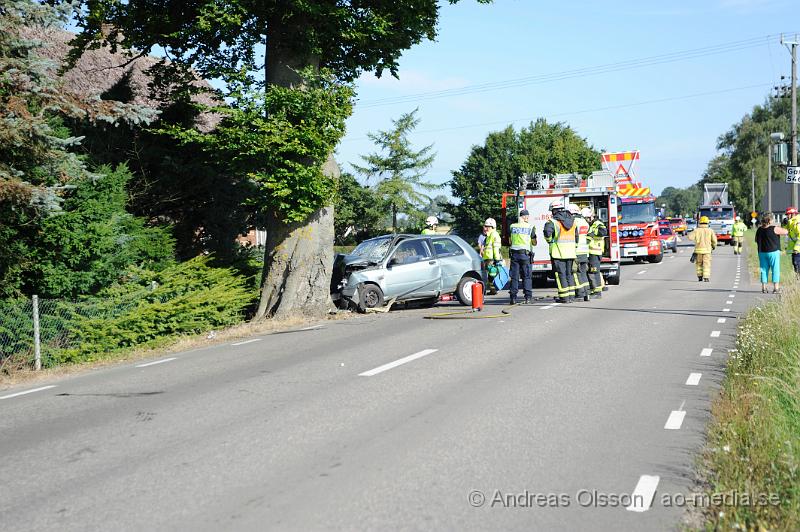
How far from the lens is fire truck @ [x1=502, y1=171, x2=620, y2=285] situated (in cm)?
2266

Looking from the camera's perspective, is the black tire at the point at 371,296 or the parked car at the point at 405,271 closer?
the black tire at the point at 371,296

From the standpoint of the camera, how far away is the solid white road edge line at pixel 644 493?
16.0 ft

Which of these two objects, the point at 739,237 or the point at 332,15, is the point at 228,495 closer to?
the point at 332,15

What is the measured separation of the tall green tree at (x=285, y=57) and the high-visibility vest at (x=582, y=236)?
5.11 metres

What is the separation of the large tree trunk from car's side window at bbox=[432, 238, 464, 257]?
2.60 metres

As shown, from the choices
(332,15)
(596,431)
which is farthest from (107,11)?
(596,431)

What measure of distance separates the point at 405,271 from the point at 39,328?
7838 mm

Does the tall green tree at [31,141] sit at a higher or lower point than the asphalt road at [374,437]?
higher

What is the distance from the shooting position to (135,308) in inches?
568

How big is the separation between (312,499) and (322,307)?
1245cm

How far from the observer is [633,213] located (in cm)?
3450

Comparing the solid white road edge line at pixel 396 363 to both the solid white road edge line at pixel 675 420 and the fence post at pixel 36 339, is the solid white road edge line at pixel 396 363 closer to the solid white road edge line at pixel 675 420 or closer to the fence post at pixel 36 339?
the solid white road edge line at pixel 675 420

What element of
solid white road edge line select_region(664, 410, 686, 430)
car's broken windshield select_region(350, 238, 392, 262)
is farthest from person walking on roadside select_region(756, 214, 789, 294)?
solid white road edge line select_region(664, 410, 686, 430)

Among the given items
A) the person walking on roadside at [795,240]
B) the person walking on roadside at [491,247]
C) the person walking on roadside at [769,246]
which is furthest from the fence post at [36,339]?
the person walking on roadside at [795,240]
